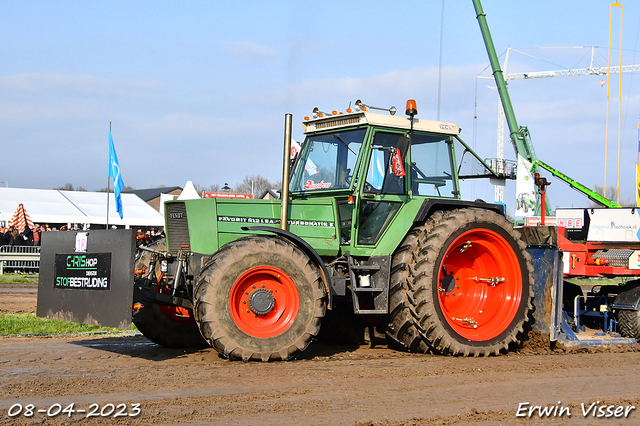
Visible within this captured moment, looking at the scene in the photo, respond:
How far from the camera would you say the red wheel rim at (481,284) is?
7.54 metres

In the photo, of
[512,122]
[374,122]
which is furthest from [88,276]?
[512,122]

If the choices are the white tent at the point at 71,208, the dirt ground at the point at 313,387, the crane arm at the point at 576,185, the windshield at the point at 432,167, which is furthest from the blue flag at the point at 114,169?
the crane arm at the point at 576,185

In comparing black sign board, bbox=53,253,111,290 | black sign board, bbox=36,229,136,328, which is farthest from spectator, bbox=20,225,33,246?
black sign board, bbox=53,253,111,290

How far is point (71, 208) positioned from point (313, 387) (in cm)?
2999

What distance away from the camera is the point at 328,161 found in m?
7.61

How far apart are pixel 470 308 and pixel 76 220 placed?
26896 mm

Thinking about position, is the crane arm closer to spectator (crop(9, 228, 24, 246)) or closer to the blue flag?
the blue flag

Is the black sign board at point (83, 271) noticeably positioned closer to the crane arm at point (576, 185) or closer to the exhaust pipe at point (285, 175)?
the exhaust pipe at point (285, 175)

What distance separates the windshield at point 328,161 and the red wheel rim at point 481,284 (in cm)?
161

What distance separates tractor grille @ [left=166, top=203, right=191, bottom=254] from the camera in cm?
685

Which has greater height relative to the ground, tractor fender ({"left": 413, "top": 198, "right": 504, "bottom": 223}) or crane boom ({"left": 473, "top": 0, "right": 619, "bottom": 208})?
crane boom ({"left": 473, "top": 0, "right": 619, "bottom": 208})

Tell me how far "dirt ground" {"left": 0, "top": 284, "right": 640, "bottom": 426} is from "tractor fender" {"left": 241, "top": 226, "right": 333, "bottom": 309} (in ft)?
2.72

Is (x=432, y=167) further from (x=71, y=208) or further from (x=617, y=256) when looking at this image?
(x=71, y=208)

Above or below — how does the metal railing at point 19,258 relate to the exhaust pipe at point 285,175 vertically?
below
